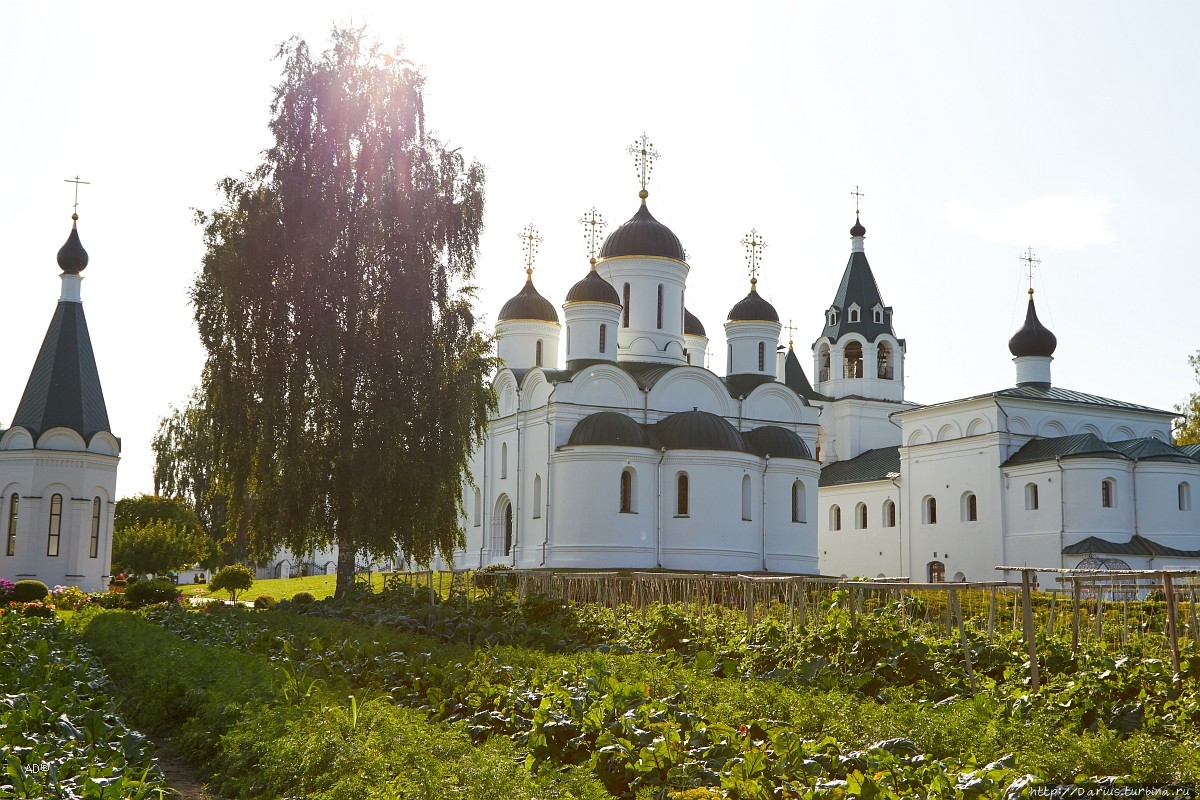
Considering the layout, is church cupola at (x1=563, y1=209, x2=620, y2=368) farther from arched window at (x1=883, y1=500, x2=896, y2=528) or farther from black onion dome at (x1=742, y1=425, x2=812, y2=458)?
arched window at (x1=883, y1=500, x2=896, y2=528)

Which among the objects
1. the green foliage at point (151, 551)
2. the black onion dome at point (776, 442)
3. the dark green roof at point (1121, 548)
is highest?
the black onion dome at point (776, 442)

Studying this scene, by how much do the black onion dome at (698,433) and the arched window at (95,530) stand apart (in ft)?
48.1

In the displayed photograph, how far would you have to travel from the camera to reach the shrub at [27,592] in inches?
960

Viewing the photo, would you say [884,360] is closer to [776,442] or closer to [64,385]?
[776,442]

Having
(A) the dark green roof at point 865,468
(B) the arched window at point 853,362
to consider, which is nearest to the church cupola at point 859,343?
(B) the arched window at point 853,362

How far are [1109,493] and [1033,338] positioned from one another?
7567mm

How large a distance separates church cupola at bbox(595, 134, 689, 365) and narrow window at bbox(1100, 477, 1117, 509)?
532 inches

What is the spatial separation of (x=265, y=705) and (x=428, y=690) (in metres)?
1.35

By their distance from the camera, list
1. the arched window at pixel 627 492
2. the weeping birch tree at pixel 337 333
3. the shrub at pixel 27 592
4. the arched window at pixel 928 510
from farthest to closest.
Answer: the arched window at pixel 928 510 → the arched window at pixel 627 492 → the shrub at pixel 27 592 → the weeping birch tree at pixel 337 333

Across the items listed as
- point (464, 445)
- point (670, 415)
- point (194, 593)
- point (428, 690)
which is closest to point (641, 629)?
point (428, 690)

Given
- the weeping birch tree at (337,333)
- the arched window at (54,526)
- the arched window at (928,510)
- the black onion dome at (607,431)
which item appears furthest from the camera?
the arched window at (928,510)

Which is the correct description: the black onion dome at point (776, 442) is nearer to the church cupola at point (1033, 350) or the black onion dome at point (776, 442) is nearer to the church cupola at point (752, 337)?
the church cupola at point (752, 337)

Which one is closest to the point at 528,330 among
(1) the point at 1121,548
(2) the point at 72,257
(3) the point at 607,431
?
(3) the point at 607,431

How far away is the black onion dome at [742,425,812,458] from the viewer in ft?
108
